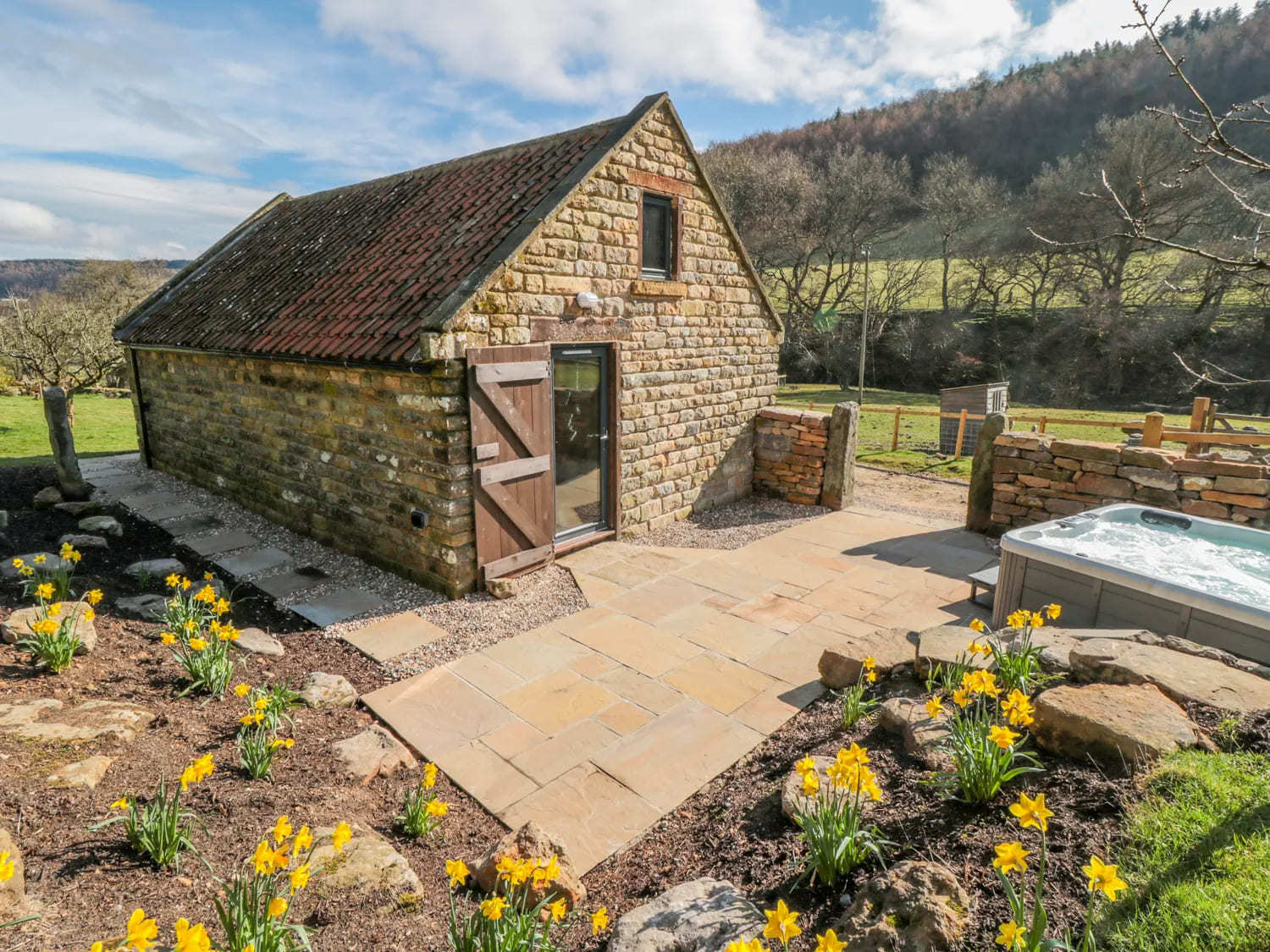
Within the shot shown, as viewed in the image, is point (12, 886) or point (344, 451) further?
point (344, 451)

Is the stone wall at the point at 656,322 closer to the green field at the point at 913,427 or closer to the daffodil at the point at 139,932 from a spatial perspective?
the daffodil at the point at 139,932

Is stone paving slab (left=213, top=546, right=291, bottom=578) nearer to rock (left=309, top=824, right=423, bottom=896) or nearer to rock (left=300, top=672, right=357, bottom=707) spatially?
rock (left=300, top=672, right=357, bottom=707)

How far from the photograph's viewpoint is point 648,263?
833cm

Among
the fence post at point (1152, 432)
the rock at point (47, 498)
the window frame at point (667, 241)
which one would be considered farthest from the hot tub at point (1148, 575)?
the rock at point (47, 498)

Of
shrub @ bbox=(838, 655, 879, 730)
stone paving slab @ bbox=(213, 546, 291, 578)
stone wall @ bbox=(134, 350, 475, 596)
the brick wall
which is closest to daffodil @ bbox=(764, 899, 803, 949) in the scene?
shrub @ bbox=(838, 655, 879, 730)

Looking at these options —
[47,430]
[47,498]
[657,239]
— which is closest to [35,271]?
[47,430]

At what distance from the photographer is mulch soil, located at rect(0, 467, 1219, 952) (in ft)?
8.48

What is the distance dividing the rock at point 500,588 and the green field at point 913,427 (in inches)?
387

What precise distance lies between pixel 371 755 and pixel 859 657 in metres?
3.36

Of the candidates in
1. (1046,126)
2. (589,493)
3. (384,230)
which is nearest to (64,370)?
(384,230)

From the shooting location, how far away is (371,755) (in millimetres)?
4055

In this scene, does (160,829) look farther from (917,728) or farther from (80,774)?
(917,728)

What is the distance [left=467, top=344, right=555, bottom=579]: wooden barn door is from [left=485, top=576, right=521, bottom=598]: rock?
9 cm

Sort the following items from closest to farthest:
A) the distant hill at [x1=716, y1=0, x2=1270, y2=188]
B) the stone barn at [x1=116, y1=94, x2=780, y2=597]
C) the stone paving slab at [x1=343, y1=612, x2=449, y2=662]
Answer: the stone paving slab at [x1=343, y1=612, x2=449, y2=662] → the stone barn at [x1=116, y1=94, x2=780, y2=597] → the distant hill at [x1=716, y1=0, x2=1270, y2=188]
